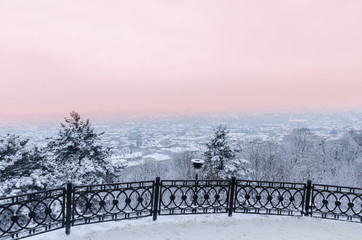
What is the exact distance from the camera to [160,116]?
97.0 meters

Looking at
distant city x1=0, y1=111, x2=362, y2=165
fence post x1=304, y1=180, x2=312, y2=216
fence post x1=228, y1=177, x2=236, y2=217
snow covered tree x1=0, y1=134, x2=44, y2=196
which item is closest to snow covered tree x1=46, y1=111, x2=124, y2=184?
snow covered tree x1=0, y1=134, x2=44, y2=196

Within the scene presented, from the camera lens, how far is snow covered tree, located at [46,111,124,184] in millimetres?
11454

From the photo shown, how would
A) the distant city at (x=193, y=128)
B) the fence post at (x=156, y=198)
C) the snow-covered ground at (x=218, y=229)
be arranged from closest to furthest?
1. the snow-covered ground at (x=218, y=229)
2. the fence post at (x=156, y=198)
3. the distant city at (x=193, y=128)

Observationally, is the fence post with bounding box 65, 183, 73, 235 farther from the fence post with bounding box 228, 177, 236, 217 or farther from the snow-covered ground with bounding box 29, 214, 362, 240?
the fence post with bounding box 228, 177, 236, 217

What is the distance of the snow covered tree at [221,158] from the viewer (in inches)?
631

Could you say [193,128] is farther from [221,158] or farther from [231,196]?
[231,196]

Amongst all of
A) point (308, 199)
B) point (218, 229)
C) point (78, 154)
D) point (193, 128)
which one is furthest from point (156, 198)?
point (193, 128)

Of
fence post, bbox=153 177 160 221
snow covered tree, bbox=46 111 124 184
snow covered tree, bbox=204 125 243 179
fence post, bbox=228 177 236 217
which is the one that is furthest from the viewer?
snow covered tree, bbox=204 125 243 179

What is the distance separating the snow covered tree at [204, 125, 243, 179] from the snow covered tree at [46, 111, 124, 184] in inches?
287

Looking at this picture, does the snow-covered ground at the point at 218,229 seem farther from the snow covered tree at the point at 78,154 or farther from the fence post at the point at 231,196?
the snow covered tree at the point at 78,154

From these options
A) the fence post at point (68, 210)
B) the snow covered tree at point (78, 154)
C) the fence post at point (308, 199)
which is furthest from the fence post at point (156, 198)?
the snow covered tree at point (78, 154)

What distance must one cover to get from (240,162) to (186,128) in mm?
71054

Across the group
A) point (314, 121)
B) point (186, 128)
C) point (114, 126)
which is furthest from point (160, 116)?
point (314, 121)

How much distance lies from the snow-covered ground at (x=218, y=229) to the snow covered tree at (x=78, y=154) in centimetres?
722
